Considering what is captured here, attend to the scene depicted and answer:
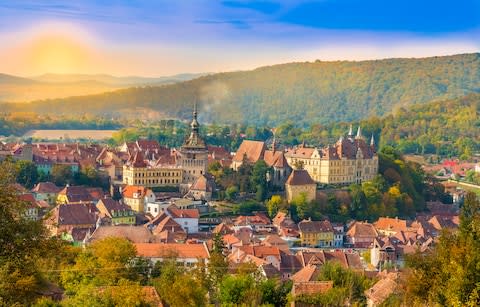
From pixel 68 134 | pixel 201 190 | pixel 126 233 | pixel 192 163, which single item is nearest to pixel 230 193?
pixel 201 190

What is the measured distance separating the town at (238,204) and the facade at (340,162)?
0.08 m

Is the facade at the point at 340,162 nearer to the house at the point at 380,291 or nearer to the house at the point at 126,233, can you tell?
the house at the point at 126,233

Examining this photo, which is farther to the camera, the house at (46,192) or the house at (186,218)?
the house at (46,192)

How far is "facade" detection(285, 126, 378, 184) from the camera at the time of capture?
58.1 metres

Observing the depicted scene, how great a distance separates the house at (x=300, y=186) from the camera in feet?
175

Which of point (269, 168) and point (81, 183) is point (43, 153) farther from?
point (269, 168)

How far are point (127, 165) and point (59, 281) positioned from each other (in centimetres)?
2874

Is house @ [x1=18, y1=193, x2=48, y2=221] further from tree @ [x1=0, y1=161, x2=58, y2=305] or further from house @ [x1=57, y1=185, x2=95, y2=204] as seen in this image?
house @ [x1=57, y1=185, x2=95, y2=204]

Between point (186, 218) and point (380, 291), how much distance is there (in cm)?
2144

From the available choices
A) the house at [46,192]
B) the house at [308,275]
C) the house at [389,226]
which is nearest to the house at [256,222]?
the house at [389,226]

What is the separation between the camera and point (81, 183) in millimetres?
55031

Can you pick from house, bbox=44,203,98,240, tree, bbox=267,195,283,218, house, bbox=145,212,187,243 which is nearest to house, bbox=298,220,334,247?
tree, bbox=267,195,283,218

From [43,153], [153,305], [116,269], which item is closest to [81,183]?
[43,153]

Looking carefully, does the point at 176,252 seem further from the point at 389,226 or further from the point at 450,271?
the point at 389,226
